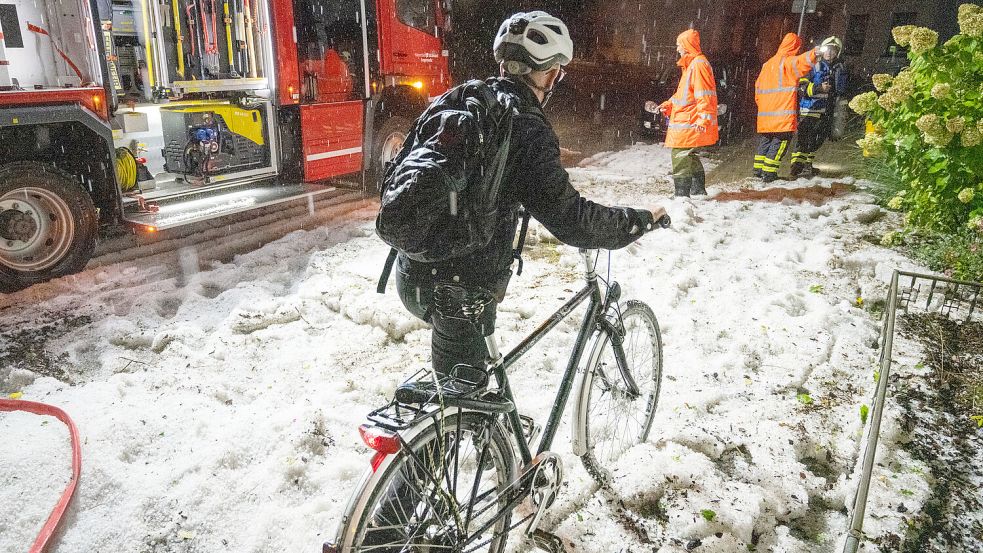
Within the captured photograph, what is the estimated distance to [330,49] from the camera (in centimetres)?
712

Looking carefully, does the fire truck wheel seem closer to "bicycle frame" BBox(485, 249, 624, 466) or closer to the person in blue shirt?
the person in blue shirt

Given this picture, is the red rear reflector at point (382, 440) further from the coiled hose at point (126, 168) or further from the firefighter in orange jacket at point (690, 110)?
the firefighter in orange jacket at point (690, 110)

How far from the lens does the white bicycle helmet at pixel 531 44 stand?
201 centimetres

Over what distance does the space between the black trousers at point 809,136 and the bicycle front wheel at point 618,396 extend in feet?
23.4

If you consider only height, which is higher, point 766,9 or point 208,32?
point 766,9

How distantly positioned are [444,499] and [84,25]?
206 inches

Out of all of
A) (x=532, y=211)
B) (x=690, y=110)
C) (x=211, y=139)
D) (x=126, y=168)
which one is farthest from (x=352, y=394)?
(x=690, y=110)

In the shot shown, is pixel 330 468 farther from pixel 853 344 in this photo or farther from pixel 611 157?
pixel 611 157

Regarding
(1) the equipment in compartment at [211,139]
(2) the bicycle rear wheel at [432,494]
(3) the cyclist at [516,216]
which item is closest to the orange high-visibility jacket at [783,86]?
(1) the equipment in compartment at [211,139]

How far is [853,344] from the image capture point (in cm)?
407

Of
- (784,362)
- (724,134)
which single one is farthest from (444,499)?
(724,134)

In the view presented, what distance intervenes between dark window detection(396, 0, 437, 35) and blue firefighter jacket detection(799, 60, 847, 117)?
5.35 metres

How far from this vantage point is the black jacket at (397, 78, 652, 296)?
192cm

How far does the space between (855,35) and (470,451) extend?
1891 centimetres
